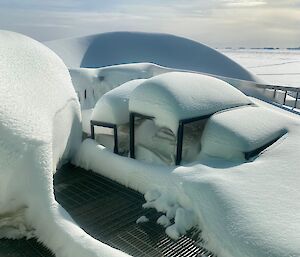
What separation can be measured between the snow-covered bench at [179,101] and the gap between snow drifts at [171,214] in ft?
4.62

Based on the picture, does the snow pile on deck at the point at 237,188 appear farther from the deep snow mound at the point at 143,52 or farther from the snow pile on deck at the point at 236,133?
the deep snow mound at the point at 143,52

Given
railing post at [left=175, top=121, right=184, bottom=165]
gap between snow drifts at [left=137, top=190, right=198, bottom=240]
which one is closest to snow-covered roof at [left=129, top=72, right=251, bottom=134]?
railing post at [left=175, top=121, right=184, bottom=165]

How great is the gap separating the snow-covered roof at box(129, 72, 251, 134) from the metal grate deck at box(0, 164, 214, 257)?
230 centimetres

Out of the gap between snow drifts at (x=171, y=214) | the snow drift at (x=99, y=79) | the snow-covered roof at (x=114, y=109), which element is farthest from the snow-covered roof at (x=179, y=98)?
the snow drift at (x=99, y=79)

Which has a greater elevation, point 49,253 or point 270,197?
point 270,197

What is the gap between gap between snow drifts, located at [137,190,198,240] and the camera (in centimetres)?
621

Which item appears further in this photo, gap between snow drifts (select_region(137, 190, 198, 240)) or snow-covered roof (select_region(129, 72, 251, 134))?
snow-covered roof (select_region(129, 72, 251, 134))

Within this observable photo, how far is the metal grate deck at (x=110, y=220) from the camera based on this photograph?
5764 mm

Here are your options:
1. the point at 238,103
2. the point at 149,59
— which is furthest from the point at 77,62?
the point at 238,103

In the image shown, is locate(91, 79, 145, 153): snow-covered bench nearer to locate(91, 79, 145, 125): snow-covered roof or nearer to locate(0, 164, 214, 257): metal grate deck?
locate(91, 79, 145, 125): snow-covered roof

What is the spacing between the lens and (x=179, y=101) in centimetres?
821

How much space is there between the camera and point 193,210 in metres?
6.33

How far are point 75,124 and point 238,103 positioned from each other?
17.2 ft

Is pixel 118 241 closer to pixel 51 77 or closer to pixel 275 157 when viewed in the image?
pixel 275 157
